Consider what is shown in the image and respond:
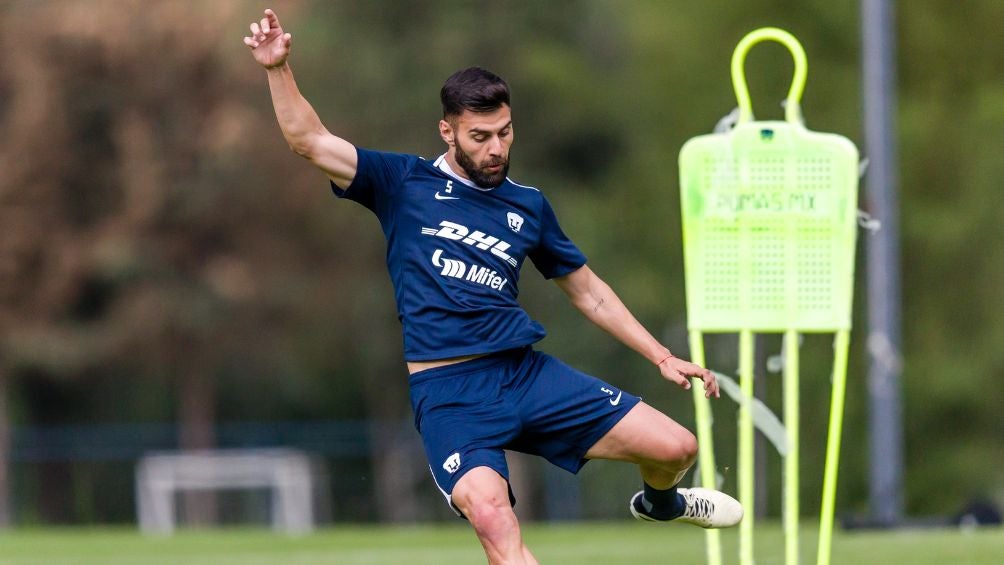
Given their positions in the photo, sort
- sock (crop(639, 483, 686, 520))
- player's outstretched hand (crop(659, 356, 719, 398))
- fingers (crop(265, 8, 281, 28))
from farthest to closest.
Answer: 1. sock (crop(639, 483, 686, 520))
2. player's outstretched hand (crop(659, 356, 719, 398))
3. fingers (crop(265, 8, 281, 28))

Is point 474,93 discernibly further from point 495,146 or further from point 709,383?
point 709,383

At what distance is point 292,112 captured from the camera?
6.89 metres

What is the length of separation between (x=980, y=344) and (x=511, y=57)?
963 cm

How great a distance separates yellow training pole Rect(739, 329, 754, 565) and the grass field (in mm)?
3095

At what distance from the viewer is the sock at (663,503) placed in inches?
299

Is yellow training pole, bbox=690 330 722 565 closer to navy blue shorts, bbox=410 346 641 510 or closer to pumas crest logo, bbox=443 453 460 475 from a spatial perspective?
navy blue shorts, bbox=410 346 641 510

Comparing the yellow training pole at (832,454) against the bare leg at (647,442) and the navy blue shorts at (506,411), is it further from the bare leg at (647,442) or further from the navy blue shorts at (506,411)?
the navy blue shorts at (506,411)

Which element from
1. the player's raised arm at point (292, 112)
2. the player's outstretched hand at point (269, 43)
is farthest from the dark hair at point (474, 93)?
the player's outstretched hand at point (269, 43)

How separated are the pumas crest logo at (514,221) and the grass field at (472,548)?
4600 mm

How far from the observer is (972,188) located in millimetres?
25812

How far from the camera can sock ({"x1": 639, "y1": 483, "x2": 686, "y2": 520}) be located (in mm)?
7598

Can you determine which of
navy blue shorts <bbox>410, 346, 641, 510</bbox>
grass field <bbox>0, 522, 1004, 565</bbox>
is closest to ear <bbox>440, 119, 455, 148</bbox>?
navy blue shorts <bbox>410, 346, 641, 510</bbox>

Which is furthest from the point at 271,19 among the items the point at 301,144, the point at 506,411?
the point at 506,411

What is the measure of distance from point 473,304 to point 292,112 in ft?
3.27
